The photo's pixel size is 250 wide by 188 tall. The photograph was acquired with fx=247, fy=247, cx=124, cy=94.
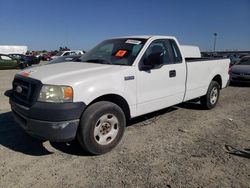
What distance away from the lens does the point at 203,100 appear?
6.43 m

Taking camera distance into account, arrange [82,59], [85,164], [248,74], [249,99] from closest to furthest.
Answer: [85,164], [82,59], [249,99], [248,74]

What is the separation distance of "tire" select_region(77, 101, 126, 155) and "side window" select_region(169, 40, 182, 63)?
1.88 m

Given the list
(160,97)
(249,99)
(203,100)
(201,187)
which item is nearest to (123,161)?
(201,187)

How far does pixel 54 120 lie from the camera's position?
3285 millimetres

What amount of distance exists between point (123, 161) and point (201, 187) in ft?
3.78

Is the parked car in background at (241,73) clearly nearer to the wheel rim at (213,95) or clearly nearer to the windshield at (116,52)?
the wheel rim at (213,95)

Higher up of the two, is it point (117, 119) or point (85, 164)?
point (117, 119)

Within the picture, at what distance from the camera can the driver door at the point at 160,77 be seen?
4.31 metres

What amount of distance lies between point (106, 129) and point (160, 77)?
147 cm

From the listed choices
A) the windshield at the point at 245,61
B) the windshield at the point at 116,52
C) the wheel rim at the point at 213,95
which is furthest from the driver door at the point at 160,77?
the windshield at the point at 245,61

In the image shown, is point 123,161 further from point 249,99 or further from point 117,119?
point 249,99

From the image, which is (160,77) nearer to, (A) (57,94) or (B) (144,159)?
(B) (144,159)

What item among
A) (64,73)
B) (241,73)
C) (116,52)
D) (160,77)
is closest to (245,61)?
(241,73)

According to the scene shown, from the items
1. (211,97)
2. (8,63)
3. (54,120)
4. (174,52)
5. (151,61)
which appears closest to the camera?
(54,120)
